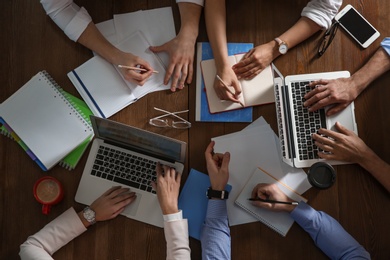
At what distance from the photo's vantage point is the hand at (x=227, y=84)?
1.38 metres

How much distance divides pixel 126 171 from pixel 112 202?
12 centimetres

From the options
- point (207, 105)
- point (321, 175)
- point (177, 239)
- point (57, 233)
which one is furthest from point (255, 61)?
point (57, 233)

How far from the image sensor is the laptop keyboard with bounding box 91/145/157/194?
138cm

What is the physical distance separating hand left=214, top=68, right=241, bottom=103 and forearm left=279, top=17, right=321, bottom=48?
0.22 meters

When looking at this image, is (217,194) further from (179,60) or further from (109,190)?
(179,60)

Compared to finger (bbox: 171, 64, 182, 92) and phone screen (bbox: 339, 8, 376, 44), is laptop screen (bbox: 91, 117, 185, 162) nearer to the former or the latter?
finger (bbox: 171, 64, 182, 92)

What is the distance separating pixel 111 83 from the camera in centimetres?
143

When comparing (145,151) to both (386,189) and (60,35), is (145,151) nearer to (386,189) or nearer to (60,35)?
(60,35)

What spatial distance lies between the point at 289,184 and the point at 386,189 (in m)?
0.32

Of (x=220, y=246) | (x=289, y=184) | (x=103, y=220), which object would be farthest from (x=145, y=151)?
(x=289, y=184)

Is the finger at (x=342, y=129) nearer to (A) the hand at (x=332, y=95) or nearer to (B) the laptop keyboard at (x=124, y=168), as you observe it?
(A) the hand at (x=332, y=95)

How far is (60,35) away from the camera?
146 cm

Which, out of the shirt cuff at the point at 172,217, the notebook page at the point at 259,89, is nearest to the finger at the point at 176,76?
the notebook page at the point at 259,89

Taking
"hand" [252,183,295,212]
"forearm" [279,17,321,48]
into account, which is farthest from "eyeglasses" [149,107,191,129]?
"forearm" [279,17,321,48]
